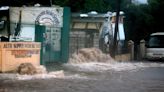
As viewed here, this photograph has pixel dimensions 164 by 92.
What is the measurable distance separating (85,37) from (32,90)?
1623 centimetres

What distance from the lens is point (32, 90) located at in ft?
54.2

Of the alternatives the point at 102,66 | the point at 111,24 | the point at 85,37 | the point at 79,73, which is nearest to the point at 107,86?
the point at 79,73

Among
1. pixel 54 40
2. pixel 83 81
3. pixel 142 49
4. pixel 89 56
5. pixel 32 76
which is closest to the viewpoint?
pixel 83 81

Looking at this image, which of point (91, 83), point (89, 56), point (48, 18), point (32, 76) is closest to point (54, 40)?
point (48, 18)

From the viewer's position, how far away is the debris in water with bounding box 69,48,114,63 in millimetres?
30141

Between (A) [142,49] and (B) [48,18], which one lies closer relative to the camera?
(B) [48,18]

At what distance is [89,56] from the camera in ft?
101

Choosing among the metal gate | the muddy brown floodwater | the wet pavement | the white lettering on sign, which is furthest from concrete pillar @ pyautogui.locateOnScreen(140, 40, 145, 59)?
the wet pavement

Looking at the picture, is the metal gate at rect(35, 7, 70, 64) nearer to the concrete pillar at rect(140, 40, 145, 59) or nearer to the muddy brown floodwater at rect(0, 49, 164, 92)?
the muddy brown floodwater at rect(0, 49, 164, 92)

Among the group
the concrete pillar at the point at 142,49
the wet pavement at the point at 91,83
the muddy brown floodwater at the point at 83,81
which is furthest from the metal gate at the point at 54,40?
the concrete pillar at the point at 142,49

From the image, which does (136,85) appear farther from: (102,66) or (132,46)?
(132,46)

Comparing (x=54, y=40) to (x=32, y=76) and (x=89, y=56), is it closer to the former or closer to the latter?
(x=89, y=56)

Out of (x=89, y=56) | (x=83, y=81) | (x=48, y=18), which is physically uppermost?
(x=48, y=18)

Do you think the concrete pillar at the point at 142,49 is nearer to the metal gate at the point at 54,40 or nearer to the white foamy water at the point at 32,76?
the metal gate at the point at 54,40
